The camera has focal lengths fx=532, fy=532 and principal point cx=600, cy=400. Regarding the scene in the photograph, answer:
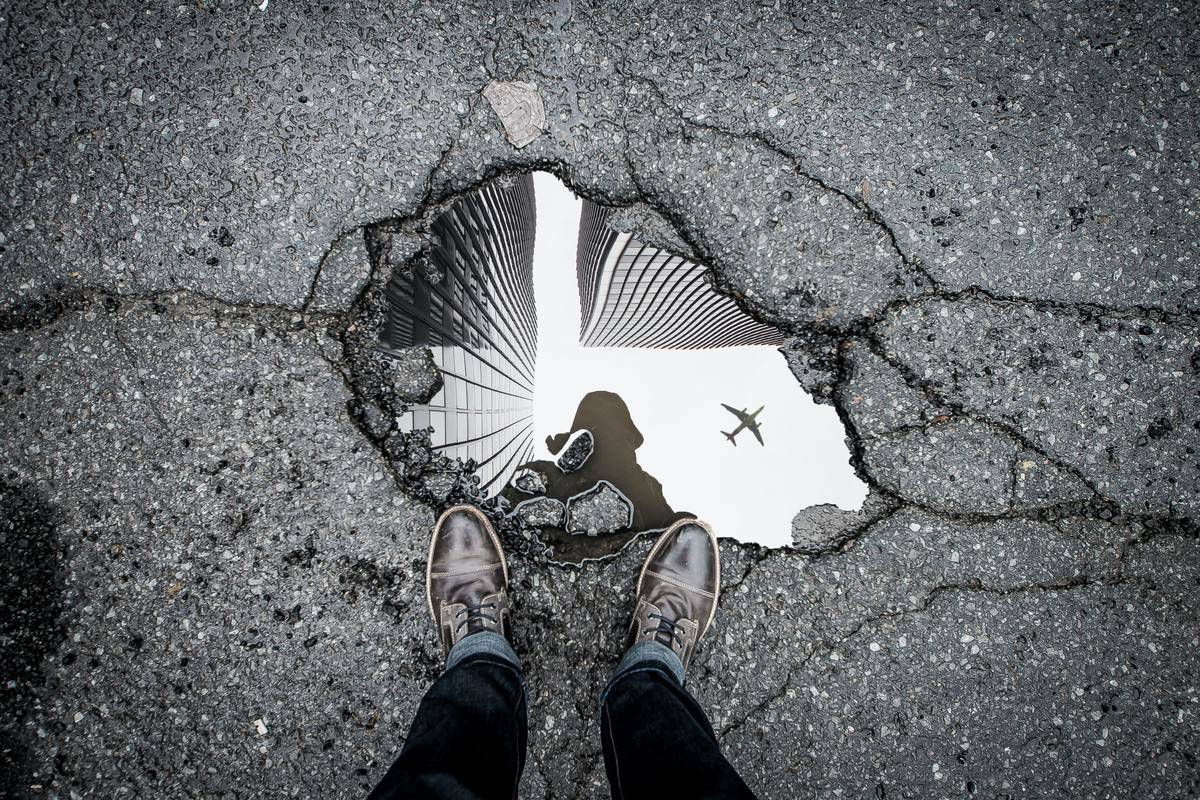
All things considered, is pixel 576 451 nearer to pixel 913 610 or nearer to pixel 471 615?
pixel 471 615

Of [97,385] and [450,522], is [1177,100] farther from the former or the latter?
[97,385]

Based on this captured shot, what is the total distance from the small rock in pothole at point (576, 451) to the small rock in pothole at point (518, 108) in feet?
4.08

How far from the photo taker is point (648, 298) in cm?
327

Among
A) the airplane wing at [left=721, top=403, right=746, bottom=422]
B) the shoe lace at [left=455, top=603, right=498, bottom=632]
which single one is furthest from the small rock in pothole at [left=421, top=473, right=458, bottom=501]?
the airplane wing at [left=721, top=403, right=746, bottom=422]

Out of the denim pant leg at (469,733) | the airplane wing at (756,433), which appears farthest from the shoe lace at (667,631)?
the airplane wing at (756,433)

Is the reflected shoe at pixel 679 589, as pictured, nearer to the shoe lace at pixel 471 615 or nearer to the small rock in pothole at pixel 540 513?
the small rock in pothole at pixel 540 513

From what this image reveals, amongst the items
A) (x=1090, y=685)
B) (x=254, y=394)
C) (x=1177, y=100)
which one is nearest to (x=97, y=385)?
(x=254, y=394)

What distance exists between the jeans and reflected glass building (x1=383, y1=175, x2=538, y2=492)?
750 mm

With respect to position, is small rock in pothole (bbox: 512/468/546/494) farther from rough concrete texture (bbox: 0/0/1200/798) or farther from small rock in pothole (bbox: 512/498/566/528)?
rough concrete texture (bbox: 0/0/1200/798)

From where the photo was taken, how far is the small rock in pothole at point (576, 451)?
7.62 feet

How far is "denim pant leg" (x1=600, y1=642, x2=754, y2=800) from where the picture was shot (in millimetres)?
1511

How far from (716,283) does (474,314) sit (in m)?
1.27

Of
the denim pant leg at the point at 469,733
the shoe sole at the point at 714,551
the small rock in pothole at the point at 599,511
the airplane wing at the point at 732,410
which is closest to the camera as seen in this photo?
the denim pant leg at the point at 469,733

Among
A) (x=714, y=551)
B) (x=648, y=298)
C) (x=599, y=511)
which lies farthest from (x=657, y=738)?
(x=648, y=298)
